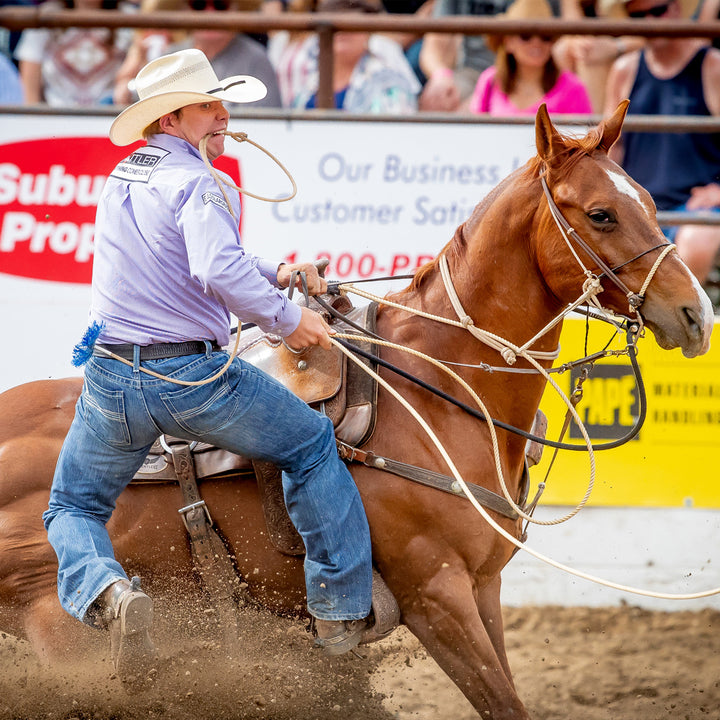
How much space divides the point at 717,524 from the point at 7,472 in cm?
396

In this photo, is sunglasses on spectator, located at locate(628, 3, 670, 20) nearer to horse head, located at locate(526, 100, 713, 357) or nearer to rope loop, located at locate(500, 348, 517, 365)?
horse head, located at locate(526, 100, 713, 357)

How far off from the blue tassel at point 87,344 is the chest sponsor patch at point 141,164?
464mm

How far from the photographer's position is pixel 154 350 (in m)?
3.03

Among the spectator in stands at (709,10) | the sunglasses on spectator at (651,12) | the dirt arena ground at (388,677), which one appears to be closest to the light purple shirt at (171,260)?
the dirt arena ground at (388,677)

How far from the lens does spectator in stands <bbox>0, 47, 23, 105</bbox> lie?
20.7 feet

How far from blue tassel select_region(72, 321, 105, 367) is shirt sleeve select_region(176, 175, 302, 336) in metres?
0.39

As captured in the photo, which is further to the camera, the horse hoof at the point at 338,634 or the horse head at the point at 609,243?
the horse hoof at the point at 338,634

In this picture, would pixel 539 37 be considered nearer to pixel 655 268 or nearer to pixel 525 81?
pixel 525 81

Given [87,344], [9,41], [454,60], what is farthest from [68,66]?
[87,344]

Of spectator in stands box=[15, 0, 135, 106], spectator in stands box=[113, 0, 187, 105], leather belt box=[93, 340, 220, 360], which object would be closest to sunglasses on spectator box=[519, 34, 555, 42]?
spectator in stands box=[113, 0, 187, 105]

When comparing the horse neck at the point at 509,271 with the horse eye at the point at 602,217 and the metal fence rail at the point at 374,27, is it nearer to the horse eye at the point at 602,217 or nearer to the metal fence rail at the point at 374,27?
the horse eye at the point at 602,217

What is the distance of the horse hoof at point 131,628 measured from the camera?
293 cm

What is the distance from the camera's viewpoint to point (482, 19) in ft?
19.1

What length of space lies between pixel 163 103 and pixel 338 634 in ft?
5.90
